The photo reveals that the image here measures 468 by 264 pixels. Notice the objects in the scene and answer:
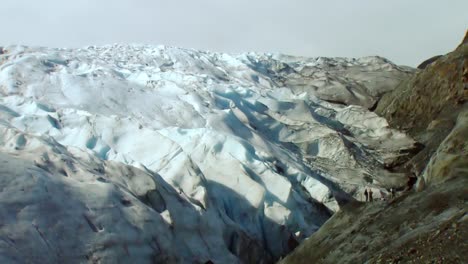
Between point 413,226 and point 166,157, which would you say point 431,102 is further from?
point 413,226

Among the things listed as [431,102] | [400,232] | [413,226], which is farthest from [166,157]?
[431,102]

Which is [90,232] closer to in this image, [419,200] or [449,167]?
[419,200]

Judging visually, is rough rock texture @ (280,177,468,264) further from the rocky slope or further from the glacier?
the glacier

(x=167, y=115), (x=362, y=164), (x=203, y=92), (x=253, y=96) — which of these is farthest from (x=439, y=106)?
(x=167, y=115)

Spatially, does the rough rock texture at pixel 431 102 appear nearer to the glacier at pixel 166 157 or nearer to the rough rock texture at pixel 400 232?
the glacier at pixel 166 157

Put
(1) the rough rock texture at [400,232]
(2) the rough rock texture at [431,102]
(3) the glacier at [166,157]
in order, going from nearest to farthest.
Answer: (1) the rough rock texture at [400,232], (3) the glacier at [166,157], (2) the rough rock texture at [431,102]

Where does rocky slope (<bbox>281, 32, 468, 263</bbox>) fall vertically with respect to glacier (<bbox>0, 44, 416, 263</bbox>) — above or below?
above

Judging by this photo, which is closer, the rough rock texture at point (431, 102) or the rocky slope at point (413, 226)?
the rocky slope at point (413, 226)

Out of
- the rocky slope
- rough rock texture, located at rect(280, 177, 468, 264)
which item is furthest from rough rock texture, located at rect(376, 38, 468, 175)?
rough rock texture, located at rect(280, 177, 468, 264)

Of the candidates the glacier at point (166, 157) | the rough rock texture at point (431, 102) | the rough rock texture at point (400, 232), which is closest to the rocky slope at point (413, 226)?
the rough rock texture at point (400, 232)
